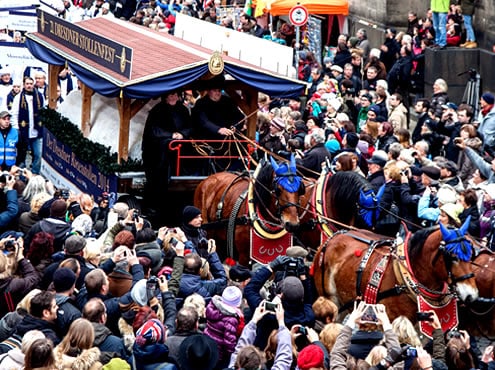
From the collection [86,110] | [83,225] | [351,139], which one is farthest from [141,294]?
[86,110]

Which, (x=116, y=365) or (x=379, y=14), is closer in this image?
(x=116, y=365)

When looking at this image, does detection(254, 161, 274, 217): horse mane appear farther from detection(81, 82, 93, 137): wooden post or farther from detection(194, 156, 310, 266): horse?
detection(81, 82, 93, 137): wooden post

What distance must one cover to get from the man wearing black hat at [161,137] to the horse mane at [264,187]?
1.68 metres

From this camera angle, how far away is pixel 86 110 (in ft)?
58.9

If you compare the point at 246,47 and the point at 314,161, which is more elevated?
the point at 246,47

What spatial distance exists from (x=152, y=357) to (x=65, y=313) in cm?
125

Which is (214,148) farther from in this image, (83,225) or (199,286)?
(199,286)

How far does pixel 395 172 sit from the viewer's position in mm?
13969

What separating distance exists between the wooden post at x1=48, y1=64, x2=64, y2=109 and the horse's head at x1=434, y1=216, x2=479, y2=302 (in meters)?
10.0

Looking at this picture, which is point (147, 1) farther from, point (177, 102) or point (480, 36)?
point (177, 102)

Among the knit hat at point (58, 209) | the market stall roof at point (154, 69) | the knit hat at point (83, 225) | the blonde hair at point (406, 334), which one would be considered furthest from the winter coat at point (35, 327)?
the market stall roof at point (154, 69)

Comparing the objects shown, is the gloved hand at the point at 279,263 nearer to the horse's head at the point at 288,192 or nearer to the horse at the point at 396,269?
the horse at the point at 396,269

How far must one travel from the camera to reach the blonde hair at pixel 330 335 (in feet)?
31.4

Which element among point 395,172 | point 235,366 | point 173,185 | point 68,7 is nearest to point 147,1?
point 68,7
